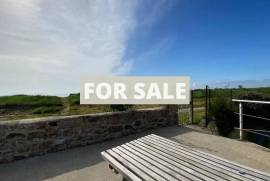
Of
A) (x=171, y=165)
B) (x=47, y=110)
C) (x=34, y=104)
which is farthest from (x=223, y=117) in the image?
(x=34, y=104)

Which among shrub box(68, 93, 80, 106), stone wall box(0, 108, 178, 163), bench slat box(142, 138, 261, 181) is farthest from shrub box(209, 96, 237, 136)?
shrub box(68, 93, 80, 106)

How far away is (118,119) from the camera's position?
6.43m

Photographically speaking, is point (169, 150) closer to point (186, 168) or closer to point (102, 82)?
point (186, 168)

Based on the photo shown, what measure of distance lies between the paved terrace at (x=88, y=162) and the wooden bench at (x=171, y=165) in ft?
2.88

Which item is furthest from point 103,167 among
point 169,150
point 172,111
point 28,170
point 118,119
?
point 172,111

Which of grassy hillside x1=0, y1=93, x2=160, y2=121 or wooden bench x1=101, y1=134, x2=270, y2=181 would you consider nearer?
wooden bench x1=101, y1=134, x2=270, y2=181

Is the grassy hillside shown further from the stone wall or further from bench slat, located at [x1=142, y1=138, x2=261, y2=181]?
bench slat, located at [x1=142, y1=138, x2=261, y2=181]

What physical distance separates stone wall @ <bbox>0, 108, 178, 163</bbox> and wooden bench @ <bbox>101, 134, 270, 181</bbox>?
7.83 feet

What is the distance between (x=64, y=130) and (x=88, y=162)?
3.94ft

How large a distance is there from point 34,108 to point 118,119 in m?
15.0

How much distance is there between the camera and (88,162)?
4742mm

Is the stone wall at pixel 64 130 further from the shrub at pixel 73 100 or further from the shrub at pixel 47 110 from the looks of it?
the shrub at pixel 73 100

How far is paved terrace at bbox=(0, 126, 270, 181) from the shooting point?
414 centimetres

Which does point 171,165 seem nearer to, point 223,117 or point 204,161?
point 204,161
